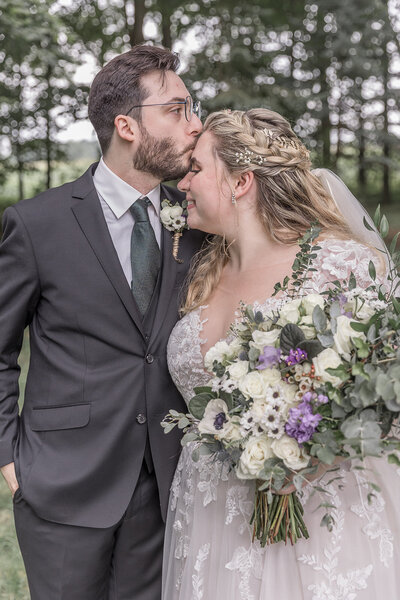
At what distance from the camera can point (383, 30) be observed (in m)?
12.3

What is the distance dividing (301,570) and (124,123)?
1.91 metres

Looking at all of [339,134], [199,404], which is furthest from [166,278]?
[339,134]

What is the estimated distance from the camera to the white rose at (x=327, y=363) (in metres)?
1.91

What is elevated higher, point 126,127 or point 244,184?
point 126,127

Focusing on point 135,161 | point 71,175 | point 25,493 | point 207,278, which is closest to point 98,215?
point 135,161

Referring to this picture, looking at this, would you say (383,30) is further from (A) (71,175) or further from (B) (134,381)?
(B) (134,381)

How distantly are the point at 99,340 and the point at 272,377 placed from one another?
0.95m

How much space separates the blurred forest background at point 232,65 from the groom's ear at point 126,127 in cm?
678

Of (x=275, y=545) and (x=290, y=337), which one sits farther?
(x=275, y=545)

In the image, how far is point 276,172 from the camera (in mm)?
2734

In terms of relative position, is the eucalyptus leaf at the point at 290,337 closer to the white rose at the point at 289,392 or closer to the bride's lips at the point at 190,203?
the white rose at the point at 289,392

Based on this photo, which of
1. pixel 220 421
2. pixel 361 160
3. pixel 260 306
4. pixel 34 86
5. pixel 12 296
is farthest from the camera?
pixel 34 86

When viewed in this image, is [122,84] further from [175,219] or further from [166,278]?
[166,278]

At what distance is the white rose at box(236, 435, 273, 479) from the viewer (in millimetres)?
2014
